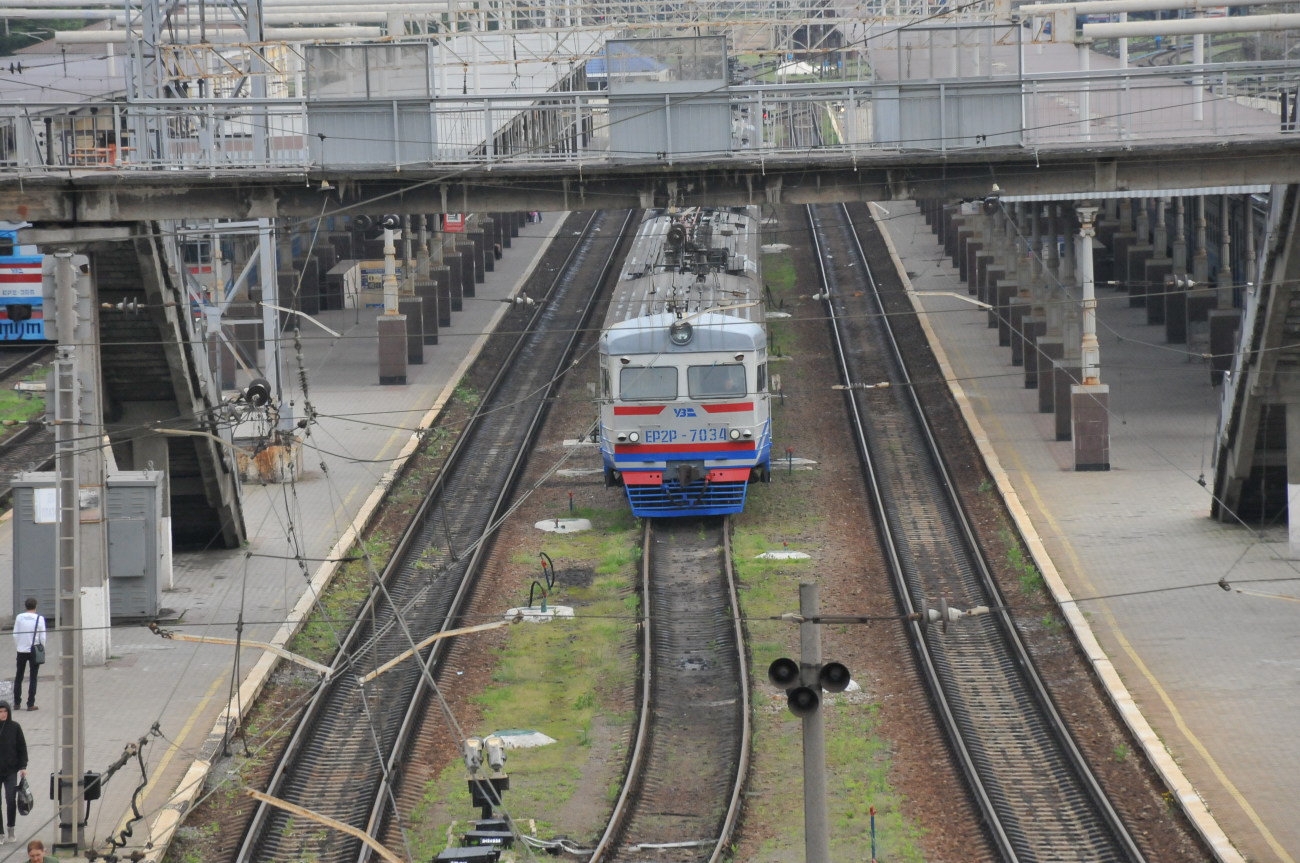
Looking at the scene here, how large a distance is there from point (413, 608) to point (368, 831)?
863 cm

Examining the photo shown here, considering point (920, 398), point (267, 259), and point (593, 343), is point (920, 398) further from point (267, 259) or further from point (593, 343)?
point (267, 259)

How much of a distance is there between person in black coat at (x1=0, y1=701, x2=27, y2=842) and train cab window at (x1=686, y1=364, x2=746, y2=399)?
13283 millimetres

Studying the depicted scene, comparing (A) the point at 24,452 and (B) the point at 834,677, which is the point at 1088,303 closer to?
(A) the point at 24,452

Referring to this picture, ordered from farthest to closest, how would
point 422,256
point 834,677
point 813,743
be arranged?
point 422,256
point 813,743
point 834,677

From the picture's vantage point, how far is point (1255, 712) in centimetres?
1991

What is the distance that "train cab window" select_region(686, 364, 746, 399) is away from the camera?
28203 millimetres

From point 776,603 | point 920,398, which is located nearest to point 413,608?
point 776,603

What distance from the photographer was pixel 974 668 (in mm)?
22297

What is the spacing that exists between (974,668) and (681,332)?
8.06 m

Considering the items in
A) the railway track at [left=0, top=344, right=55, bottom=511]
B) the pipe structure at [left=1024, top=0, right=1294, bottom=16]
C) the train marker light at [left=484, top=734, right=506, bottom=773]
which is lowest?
the train marker light at [left=484, top=734, right=506, bottom=773]

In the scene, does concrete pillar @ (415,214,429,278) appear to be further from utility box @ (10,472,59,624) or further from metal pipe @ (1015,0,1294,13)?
utility box @ (10,472,59,624)

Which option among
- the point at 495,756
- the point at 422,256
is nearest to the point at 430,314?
the point at 422,256

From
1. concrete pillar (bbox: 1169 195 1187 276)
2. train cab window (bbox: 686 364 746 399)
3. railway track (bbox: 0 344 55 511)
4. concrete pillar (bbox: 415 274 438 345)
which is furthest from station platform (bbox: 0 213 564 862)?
concrete pillar (bbox: 1169 195 1187 276)

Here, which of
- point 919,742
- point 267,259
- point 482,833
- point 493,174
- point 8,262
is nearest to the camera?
Result: point 482,833
